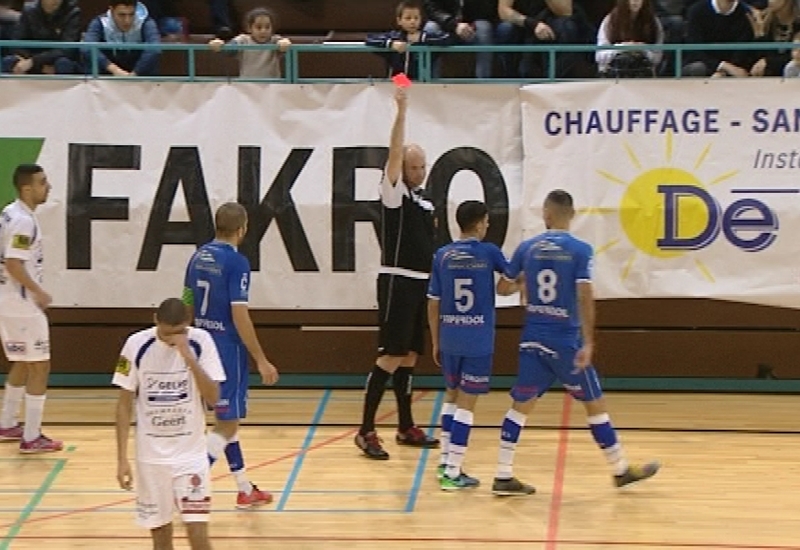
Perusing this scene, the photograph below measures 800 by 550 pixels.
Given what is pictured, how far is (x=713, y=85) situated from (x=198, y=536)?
714 centimetres

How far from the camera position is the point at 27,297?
457 inches

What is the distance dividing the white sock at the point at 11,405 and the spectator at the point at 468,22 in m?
4.84

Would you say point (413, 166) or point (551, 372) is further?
point (413, 166)

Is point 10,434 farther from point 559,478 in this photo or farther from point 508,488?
point 559,478

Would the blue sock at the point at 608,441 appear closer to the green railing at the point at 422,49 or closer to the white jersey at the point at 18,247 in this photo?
the green railing at the point at 422,49

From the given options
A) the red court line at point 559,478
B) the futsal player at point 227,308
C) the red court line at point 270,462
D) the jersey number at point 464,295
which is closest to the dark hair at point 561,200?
the jersey number at point 464,295

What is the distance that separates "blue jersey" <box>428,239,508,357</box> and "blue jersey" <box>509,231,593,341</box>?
28 cm

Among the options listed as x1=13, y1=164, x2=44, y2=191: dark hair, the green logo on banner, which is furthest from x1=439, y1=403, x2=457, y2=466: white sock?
the green logo on banner

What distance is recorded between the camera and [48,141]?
13.4 meters

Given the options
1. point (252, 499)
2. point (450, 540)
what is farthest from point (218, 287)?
point (450, 540)

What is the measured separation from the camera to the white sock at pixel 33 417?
11.6m

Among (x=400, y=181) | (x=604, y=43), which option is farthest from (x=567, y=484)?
(x=604, y=43)

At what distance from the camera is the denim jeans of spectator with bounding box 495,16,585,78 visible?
13797mm

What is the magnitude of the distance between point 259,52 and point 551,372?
4.95 m
